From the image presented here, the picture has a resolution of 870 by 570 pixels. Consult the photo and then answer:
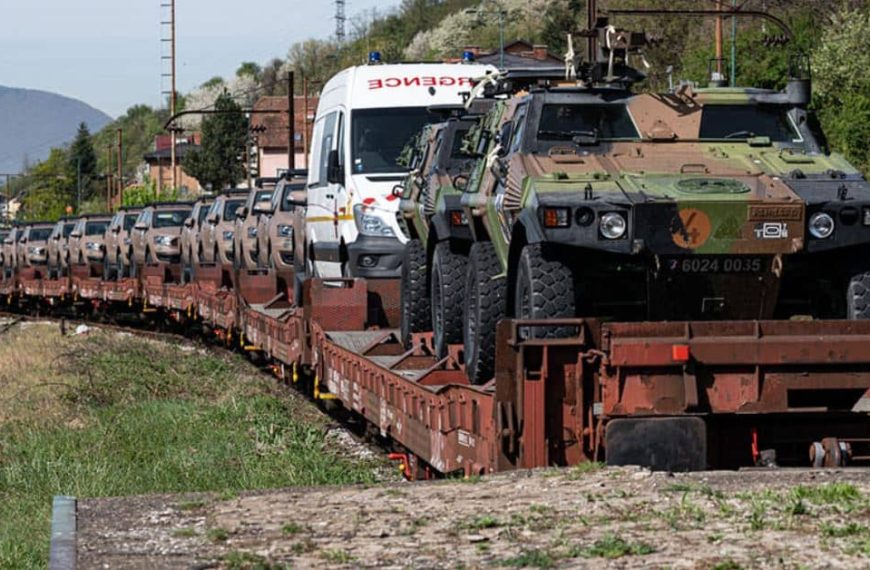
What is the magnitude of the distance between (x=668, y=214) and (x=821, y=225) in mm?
822

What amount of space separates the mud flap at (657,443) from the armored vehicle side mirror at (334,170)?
358 inches

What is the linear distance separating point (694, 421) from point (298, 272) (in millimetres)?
12493

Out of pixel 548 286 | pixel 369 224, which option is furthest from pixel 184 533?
pixel 369 224

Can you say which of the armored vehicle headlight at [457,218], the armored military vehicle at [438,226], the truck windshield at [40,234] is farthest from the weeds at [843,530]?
the truck windshield at [40,234]

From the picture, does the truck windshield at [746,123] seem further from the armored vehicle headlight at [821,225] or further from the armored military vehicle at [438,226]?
the armored military vehicle at [438,226]

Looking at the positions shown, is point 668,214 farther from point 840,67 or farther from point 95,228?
point 95,228

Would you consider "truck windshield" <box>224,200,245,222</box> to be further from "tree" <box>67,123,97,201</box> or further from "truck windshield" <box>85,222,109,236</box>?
"tree" <box>67,123,97,201</box>

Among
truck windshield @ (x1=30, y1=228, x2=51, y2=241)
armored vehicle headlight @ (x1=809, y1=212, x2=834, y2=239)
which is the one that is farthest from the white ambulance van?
truck windshield @ (x1=30, y1=228, x2=51, y2=241)

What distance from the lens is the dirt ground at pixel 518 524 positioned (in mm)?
7254

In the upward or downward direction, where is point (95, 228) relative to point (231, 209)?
downward

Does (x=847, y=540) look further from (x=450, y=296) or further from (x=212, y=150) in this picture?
(x=212, y=150)

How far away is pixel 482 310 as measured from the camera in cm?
1152

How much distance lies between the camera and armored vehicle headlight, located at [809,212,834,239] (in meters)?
10.1

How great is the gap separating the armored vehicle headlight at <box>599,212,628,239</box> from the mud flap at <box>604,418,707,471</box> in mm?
1180
